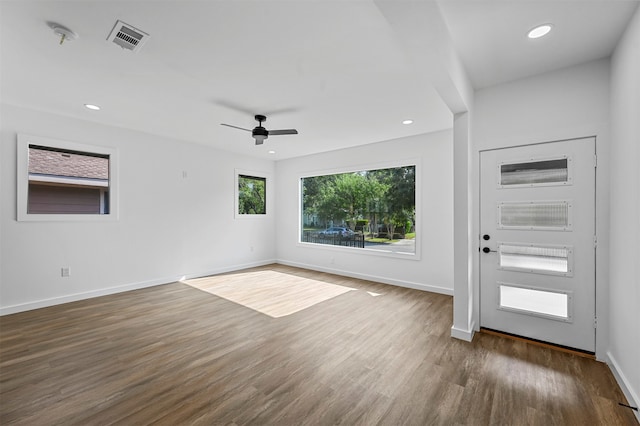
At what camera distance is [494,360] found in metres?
2.57

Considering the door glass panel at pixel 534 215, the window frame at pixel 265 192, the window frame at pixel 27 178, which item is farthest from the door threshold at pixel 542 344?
the window frame at pixel 27 178

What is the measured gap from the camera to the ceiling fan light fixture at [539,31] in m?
2.13

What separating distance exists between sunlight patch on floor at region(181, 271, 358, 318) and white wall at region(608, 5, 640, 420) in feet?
10.5

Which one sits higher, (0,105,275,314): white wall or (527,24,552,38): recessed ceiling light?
(527,24,552,38): recessed ceiling light

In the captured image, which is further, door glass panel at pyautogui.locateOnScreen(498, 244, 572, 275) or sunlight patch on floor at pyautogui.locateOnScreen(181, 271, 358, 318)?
sunlight patch on floor at pyautogui.locateOnScreen(181, 271, 358, 318)

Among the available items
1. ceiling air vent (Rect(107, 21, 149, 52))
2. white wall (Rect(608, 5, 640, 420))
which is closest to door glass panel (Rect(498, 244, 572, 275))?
white wall (Rect(608, 5, 640, 420))

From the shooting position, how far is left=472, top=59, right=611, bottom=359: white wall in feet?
8.34

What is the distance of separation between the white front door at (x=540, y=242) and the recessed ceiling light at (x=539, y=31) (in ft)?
3.67

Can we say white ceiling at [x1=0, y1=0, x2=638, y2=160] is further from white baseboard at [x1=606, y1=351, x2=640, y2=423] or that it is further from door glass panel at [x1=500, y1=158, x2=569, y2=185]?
white baseboard at [x1=606, y1=351, x2=640, y2=423]

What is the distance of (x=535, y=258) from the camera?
2.90 meters

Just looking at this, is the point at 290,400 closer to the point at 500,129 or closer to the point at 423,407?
the point at 423,407

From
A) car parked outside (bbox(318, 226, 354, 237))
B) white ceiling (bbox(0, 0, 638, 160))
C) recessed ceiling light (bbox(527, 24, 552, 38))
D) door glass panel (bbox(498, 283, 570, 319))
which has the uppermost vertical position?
recessed ceiling light (bbox(527, 24, 552, 38))

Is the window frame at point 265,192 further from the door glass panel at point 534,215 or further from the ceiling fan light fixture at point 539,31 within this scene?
the ceiling fan light fixture at point 539,31

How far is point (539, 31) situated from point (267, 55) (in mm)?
2254
